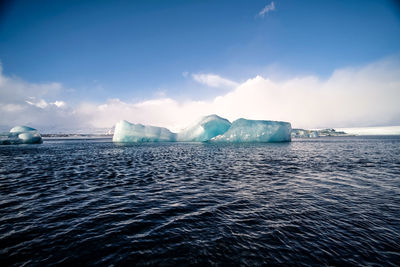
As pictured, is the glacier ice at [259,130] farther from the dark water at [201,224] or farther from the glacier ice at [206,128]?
the dark water at [201,224]

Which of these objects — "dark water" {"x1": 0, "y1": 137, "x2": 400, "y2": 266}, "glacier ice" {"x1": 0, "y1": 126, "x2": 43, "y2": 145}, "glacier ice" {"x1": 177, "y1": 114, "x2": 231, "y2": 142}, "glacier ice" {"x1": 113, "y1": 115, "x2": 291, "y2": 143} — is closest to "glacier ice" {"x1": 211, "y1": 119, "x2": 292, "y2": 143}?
"glacier ice" {"x1": 113, "y1": 115, "x2": 291, "y2": 143}

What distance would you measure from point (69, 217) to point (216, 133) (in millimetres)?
52173

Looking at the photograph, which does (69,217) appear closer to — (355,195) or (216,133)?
(355,195)

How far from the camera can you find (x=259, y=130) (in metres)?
50.4

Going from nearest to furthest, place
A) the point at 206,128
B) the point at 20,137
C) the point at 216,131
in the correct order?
the point at 206,128 → the point at 216,131 → the point at 20,137

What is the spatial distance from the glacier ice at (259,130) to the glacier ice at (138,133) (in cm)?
2189

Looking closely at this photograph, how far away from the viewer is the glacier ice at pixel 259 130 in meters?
49.9

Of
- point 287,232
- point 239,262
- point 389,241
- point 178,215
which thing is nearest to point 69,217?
point 178,215

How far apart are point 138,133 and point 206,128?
21.6 meters

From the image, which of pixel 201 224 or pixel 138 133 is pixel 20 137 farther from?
pixel 201 224

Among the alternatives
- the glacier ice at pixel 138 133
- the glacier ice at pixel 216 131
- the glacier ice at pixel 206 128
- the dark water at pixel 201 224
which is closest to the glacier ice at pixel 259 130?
the glacier ice at pixel 216 131

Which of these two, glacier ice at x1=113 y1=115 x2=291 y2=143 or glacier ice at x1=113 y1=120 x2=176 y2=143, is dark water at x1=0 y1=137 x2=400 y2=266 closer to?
glacier ice at x1=113 y1=115 x2=291 y2=143

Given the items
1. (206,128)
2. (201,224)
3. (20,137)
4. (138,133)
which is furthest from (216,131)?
(20,137)

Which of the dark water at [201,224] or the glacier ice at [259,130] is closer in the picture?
the dark water at [201,224]
